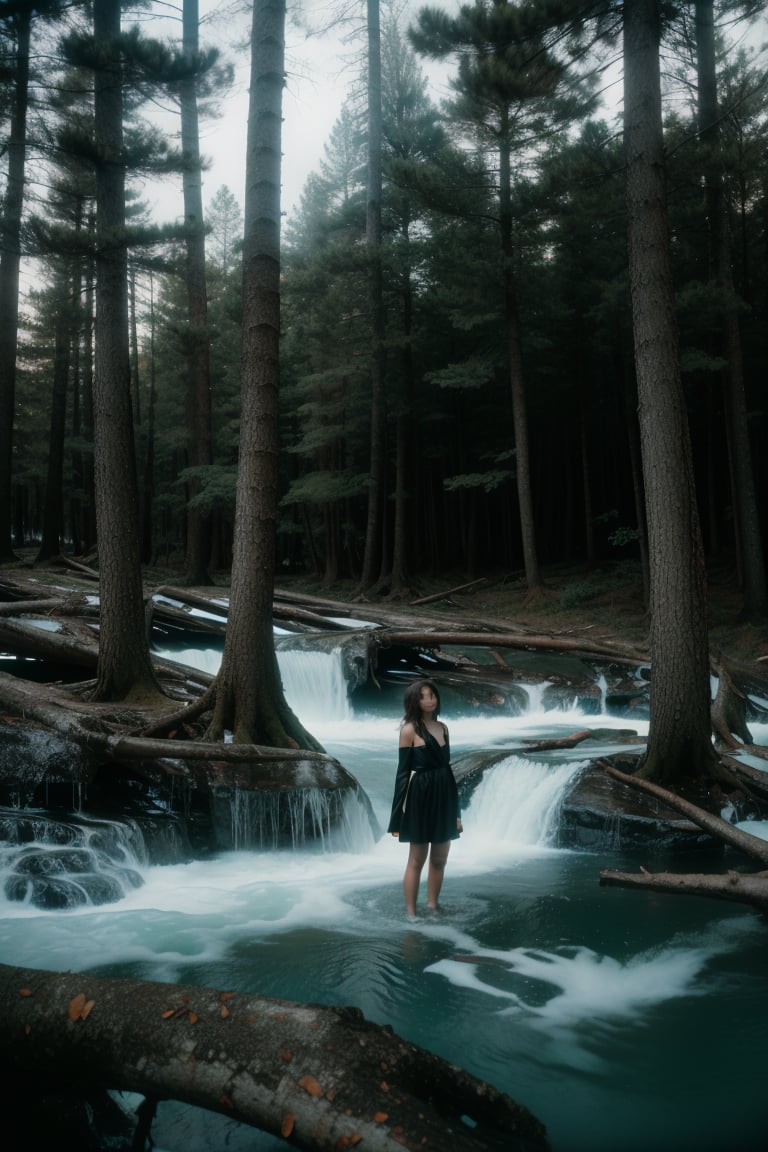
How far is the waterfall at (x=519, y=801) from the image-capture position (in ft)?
30.1

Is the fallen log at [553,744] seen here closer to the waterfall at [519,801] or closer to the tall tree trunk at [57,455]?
the waterfall at [519,801]

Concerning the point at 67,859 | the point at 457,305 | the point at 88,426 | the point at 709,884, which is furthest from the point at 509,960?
the point at 88,426

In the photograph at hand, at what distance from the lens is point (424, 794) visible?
623 cm

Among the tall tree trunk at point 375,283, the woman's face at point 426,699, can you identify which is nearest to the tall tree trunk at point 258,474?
the woman's face at point 426,699

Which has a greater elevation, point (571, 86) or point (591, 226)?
point (591, 226)

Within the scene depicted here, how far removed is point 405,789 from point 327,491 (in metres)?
22.0

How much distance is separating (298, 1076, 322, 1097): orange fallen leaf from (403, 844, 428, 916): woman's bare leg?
12.7 ft

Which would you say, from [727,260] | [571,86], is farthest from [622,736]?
[727,260]

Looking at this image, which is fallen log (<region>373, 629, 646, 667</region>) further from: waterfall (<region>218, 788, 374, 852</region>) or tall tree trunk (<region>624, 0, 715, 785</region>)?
waterfall (<region>218, 788, 374, 852</region>)

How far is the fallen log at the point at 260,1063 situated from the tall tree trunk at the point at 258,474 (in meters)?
5.75

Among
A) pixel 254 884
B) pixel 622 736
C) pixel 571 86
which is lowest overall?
pixel 254 884

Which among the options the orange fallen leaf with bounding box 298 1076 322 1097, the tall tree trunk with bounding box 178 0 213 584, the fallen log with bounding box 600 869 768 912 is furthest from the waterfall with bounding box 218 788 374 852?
the tall tree trunk with bounding box 178 0 213 584

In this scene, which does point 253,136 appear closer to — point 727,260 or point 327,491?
point 727,260

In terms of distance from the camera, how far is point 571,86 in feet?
30.8
